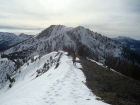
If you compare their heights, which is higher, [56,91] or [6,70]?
[56,91]

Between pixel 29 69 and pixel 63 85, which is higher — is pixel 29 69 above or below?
below

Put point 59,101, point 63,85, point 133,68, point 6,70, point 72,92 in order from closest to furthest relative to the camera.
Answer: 1. point 59,101
2. point 72,92
3. point 63,85
4. point 133,68
5. point 6,70

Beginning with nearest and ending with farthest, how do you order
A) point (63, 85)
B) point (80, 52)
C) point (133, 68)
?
point (63, 85), point (80, 52), point (133, 68)

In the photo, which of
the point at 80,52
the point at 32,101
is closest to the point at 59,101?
the point at 32,101

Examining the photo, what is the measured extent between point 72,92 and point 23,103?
581 cm

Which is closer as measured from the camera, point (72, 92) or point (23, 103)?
point (23, 103)

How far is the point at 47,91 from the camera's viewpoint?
17.9 meters

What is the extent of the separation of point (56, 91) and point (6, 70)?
532ft

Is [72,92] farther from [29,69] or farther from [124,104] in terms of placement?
[29,69]

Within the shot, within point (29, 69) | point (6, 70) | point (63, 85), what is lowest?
point (6, 70)

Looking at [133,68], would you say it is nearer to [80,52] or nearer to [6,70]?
[80,52]

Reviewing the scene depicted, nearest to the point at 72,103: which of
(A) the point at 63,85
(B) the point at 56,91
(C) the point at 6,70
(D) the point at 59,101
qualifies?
(D) the point at 59,101

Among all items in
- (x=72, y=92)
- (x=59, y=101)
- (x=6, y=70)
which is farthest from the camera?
(x=6, y=70)

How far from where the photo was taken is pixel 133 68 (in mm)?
76750
